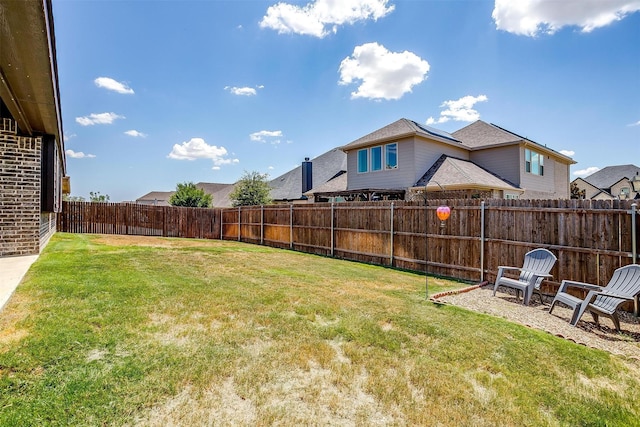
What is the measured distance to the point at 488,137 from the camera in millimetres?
18266

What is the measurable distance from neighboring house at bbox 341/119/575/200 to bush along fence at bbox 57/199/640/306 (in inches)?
179

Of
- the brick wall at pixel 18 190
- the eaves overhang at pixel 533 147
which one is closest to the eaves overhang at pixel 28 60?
the brick wall at pixel 18 190

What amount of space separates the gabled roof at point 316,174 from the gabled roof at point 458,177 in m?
9.83

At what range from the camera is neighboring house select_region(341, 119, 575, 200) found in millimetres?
15359

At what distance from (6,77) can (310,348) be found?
223 inches

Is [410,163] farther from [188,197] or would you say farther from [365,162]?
[188,197]

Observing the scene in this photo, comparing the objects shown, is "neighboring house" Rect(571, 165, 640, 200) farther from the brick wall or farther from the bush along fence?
the brick wall

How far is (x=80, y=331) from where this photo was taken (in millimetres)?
3650

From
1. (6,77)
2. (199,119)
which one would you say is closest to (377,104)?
(199,119)

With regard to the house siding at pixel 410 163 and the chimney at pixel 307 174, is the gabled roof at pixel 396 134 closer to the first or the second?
the house siding at pixel 410 163

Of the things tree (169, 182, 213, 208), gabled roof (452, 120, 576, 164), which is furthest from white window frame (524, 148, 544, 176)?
tree (169, 182, 213, 208)

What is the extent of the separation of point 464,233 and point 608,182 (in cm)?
4948

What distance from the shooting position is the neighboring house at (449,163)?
605 inches

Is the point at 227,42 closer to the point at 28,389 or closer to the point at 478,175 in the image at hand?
the point at 478,175
